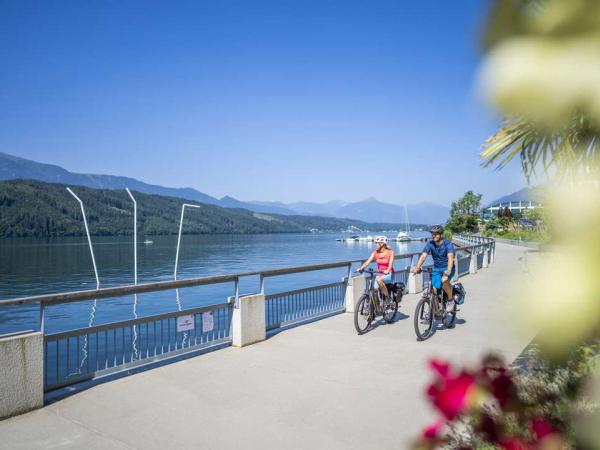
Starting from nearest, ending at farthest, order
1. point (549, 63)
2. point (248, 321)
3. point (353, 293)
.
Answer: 1. point (549, 63)
2. point (248, 321)
3. point (353, 293)

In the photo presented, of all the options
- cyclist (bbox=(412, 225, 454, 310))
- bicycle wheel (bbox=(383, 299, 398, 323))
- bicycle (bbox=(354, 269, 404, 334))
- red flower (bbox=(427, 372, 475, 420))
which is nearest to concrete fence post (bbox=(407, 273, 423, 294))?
bicycle wheel (bbox=(383, 299, 398, 323))

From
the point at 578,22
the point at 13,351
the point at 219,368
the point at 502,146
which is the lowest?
the point at 219,368

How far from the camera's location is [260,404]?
5.58 metres

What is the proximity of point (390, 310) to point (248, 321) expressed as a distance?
367cm

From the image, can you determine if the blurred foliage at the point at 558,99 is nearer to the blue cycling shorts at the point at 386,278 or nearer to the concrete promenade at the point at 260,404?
the concrete promenade at the point at 260,404

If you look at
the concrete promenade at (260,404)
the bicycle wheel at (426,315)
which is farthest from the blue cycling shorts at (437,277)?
the concrete promenade at (260,404)

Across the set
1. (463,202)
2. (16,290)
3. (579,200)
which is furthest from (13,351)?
(463,202)

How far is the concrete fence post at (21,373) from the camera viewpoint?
5.14 m

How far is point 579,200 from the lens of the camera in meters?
0.61

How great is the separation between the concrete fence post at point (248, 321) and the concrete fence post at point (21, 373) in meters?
3.27

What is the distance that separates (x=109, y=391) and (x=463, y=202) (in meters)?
103

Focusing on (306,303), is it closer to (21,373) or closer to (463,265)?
(21,373)

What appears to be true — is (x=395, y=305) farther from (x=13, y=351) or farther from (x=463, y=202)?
(x=463, y=202)

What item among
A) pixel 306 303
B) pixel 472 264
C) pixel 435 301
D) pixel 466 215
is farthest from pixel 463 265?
pixel 466 215
